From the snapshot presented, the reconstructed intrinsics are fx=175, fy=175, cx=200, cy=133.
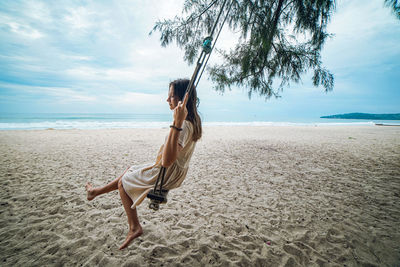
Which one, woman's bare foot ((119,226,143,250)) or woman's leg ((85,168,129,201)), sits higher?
woman's leg ((85,168,129,201))

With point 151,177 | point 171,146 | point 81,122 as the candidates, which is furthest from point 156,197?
point 81,122

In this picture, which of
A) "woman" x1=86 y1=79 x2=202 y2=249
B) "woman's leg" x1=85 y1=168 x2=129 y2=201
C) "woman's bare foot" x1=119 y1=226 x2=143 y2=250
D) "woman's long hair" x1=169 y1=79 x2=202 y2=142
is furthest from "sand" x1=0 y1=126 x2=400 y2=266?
"woman's long hair" x1=169 y1=79 x2=202 y2=142

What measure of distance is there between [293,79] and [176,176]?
179 inches

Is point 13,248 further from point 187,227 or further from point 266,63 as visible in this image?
point 266,63

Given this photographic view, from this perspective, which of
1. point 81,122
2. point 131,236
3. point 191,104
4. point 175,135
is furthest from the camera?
point 81,122

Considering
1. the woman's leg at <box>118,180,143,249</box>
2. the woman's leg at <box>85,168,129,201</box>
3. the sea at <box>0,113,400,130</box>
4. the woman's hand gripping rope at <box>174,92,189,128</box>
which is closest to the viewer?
the woman's hand gripping rope at <box>174,92,189,128</box>

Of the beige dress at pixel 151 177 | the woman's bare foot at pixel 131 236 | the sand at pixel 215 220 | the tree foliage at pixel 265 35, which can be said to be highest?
the tree foliage at pixel 265 35

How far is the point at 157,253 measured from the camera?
2037 mm

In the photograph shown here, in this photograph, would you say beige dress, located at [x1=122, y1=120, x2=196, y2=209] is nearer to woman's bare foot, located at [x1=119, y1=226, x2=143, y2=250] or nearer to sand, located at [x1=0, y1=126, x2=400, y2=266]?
woman's bare foot, located at [x1=119, y1=226, x2=143, y2=250]

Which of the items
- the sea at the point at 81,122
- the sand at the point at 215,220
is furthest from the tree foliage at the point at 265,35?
the sea at the point at 81,122

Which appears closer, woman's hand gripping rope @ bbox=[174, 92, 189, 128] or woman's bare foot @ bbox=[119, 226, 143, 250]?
woman's hand gripping rope @ bbox=[174, 92, 189, 128]

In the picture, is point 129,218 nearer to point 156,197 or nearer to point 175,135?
point 156,197

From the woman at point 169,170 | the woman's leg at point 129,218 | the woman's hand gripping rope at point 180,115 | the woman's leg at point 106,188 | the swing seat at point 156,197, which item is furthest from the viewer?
the woman's leg at point 106,188

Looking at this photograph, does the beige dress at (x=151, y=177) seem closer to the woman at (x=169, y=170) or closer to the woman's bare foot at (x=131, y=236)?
the woman at (x=169, y=170)
